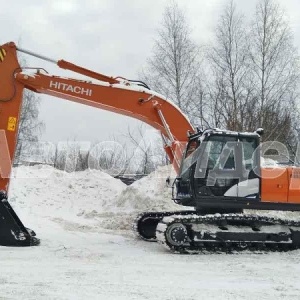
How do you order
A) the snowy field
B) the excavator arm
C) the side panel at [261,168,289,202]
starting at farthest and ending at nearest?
1. the side panel at [261,168,289,202]
2. the excavator arm
3. the snowy field

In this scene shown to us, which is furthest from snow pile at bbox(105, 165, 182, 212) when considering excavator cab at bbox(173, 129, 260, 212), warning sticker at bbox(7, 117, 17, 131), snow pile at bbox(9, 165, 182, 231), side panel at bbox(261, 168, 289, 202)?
warning sticker at bbox(7, 117, 17, 131)

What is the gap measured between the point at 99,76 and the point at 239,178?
11.1 ft

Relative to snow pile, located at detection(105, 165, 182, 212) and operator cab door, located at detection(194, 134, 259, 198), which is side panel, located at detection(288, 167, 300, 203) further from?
snow pile, located at detection(105, 165, 182, 212)

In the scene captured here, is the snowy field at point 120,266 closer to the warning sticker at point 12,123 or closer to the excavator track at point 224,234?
the excavator track at point 224,234

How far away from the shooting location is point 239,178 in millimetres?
9805

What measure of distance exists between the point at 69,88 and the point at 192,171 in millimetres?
2863

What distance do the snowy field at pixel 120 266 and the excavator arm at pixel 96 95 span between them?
153 cm

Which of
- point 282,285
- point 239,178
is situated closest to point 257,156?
point 239,178

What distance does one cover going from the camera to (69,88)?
10.1 metres

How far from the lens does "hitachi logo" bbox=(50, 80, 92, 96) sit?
10.0 metres

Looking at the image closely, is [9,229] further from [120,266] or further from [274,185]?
[274,185]

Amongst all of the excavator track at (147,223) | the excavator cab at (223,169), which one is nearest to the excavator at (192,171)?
the excavator cab at (223,169)

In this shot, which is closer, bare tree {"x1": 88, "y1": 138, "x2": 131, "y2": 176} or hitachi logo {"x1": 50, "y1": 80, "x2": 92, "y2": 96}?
hitachi logo {"x1": 50, "y1": 80, "x2": 92, "y2": 96}

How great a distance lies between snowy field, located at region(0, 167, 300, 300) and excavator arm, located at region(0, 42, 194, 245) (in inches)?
60.4
